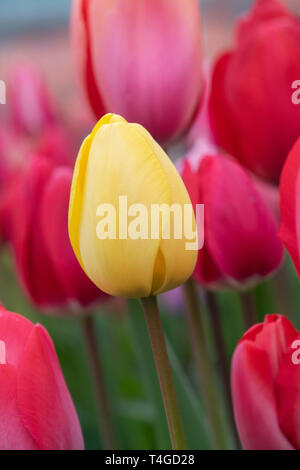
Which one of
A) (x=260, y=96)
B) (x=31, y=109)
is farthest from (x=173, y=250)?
(x=31, y=109)

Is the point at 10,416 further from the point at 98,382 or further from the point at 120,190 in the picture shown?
the point at 98,382

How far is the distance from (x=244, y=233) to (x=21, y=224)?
13 cm

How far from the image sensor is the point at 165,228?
227 mm

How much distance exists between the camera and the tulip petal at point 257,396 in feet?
0.80

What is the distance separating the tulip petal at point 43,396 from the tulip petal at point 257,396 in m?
0.06

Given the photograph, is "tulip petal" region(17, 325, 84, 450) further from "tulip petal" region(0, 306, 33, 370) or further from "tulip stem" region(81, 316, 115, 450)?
"tulip stem" region(81, 316, 115, 450)

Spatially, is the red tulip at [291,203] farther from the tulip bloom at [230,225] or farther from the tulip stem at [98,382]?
the tulip stem at [98,382]

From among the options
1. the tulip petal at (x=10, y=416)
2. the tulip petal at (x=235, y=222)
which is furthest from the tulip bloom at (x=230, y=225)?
the tulip petal at (x=10, y=416)

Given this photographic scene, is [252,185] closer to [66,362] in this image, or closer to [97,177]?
[97,177]

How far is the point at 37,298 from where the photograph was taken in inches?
16.1

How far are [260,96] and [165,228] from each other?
0.42 feet

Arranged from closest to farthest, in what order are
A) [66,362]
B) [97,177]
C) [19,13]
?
[97,177]
[66,362]
[19,13]

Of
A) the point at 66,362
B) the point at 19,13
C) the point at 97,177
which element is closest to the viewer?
Answer: the point at 97,177

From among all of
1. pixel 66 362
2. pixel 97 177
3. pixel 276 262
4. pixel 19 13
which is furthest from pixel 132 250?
pixel 19 13
